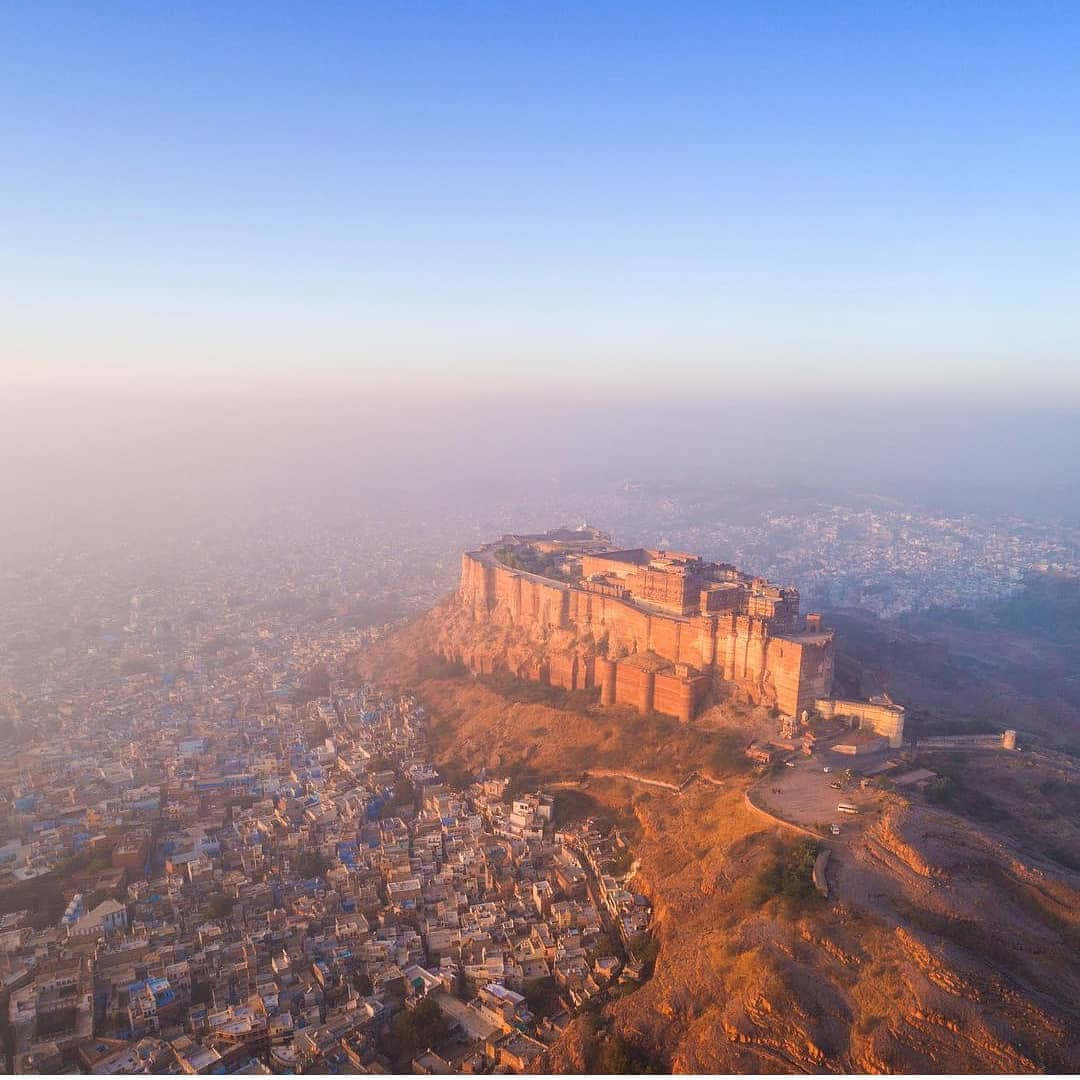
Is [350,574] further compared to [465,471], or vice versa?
[465,471]

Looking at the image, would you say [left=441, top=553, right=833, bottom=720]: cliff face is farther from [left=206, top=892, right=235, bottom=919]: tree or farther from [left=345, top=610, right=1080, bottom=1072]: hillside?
[left=206, top=892, right=235, bottom=919]: tree

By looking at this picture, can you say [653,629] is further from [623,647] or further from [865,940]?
[865,940]

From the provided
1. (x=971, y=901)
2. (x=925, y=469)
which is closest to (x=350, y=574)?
(x=971, y=901)

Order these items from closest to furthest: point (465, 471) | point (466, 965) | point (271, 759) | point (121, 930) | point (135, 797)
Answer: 1. point (466, 965)
2. point (121, 930)
3. point (135, 797)
4. point (271, 759)
5. point (465, 471)

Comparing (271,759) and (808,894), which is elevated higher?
(808,894)

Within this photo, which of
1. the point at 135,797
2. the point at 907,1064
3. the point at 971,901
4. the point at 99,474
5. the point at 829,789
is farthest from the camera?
the point at 99,474

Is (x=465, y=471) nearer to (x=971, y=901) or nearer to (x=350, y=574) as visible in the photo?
(x=350, y=574)

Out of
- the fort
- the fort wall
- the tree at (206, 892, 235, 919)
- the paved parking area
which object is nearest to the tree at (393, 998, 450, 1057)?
the tree at (206, 892, 235, 919)
